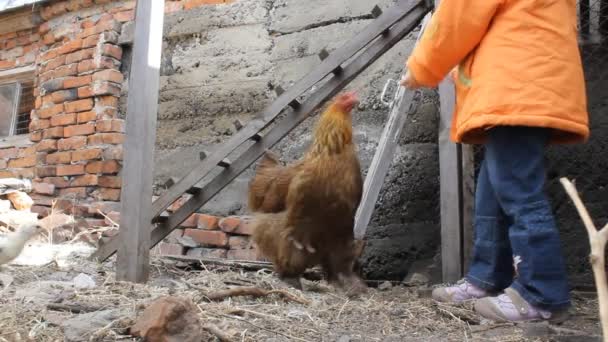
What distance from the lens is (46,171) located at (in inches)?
203

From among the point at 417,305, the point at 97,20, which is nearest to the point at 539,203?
the point at 417,305

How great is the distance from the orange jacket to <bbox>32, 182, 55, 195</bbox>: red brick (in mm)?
3785

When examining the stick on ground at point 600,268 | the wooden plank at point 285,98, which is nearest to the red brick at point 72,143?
the wooden plank at point 285,98

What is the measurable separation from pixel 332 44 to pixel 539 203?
2241 mm

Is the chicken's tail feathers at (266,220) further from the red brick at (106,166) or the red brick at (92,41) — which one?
the red brick at (92,41)

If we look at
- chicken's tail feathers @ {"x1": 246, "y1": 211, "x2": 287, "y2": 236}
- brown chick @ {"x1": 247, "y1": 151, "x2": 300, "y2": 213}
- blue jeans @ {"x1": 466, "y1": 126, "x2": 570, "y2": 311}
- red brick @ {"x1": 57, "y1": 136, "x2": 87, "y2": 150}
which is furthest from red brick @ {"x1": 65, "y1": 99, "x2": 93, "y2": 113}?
blue jeans @ {"x1": 466, "y1": 126, "x2": 570, "y2": 311}

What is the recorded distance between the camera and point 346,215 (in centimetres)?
302

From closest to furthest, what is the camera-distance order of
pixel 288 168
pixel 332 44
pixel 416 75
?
1. pixel 416 75
2. pixel 288 168
3. pixel 332 44

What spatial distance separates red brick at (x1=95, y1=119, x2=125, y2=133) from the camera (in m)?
4.91

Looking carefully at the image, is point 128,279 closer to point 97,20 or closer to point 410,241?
point 410,241

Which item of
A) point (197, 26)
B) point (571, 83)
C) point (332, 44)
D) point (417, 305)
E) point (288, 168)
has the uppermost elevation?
point (197, 26)

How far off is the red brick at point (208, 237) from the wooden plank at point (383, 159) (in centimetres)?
130

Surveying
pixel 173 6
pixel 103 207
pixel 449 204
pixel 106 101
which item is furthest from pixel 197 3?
pixel 449 204

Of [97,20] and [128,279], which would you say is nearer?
[128,279]
